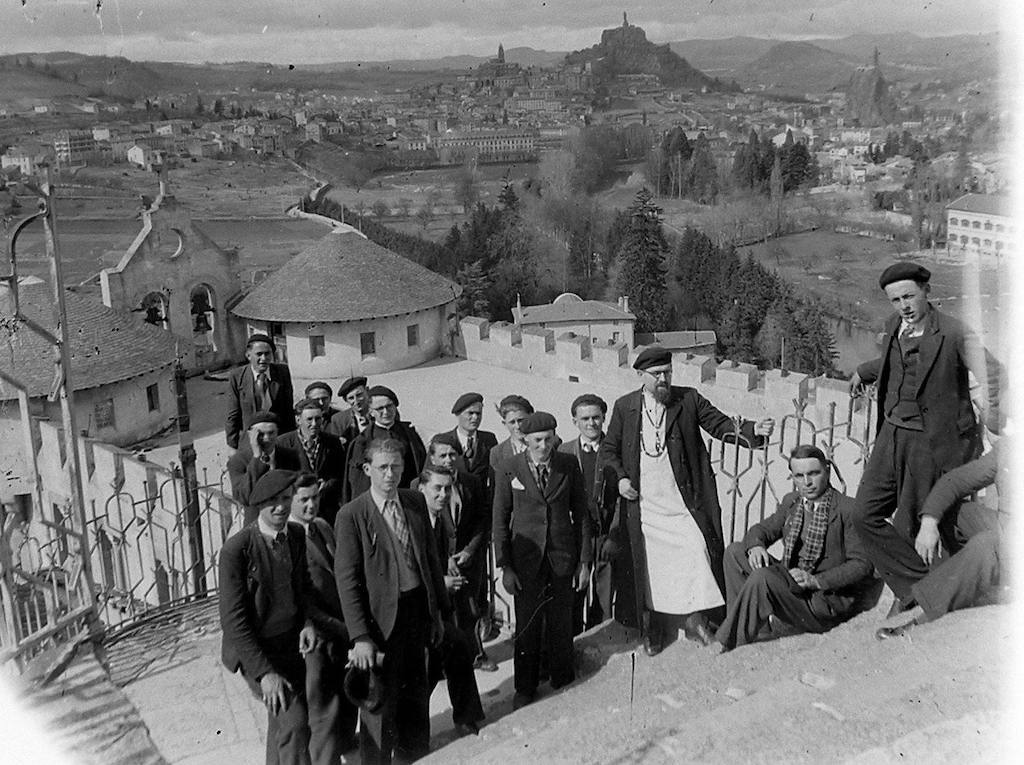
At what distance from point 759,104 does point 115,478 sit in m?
61.6

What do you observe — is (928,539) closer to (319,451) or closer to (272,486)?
(272,486)

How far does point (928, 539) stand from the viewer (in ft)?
17.9

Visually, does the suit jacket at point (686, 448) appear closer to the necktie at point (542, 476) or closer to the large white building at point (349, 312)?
the necktie at point (542, 476)

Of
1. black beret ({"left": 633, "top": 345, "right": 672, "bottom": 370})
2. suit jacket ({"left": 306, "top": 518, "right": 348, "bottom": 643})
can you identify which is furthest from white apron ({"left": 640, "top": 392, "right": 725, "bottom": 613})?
suit jacket ({"left": 306, "top": 518, "right": 348, "bottom": 643})

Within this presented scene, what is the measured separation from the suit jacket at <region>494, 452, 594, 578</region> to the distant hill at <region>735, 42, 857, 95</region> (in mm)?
56304

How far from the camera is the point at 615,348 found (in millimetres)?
19969

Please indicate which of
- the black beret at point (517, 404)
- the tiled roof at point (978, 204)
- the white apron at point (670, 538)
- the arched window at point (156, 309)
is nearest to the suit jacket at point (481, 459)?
the black beret at point (517, 404)

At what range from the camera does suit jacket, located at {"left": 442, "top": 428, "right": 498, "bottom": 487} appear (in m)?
6.62

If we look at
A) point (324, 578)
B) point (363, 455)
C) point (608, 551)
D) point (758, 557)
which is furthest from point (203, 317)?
point (758, 557)

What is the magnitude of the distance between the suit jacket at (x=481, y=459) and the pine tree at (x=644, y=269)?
44.0 meters

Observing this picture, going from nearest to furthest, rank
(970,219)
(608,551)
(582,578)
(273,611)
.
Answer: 1. (273,611)
2. (582,578)
3. (608,551)
4. (970,219)

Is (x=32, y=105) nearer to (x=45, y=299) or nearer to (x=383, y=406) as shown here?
(x=45, y=299)

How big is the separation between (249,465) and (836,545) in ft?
11.9

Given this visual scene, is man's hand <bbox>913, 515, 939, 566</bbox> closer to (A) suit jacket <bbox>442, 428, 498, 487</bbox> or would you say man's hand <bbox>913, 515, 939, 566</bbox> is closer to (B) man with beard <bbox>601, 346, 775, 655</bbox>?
(B) man with beard <bbox>601, 346, 775, 655</bbox>
